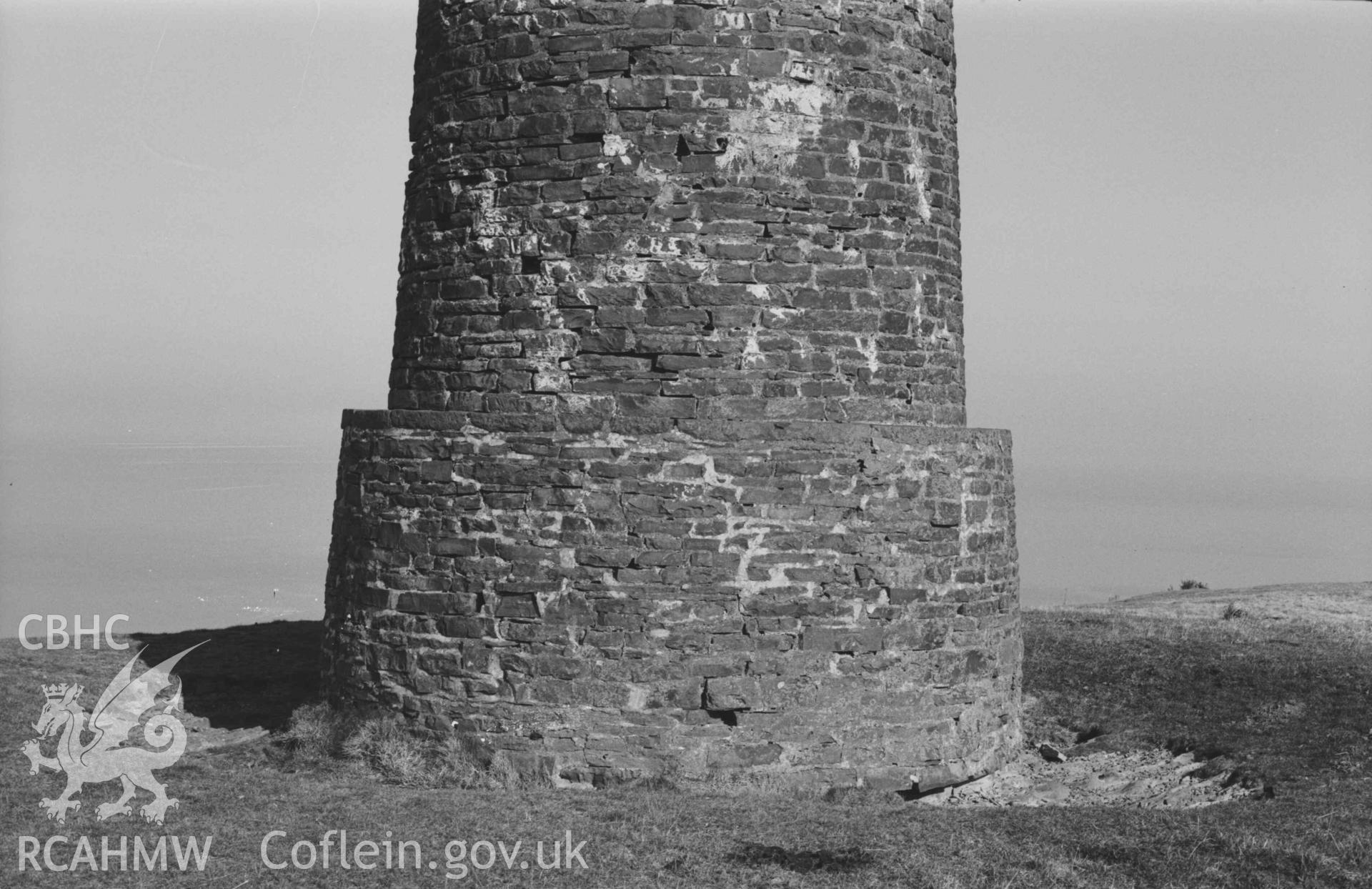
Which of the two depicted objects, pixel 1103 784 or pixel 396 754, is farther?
pixel 1103 784

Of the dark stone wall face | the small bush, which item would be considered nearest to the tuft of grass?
the small bush

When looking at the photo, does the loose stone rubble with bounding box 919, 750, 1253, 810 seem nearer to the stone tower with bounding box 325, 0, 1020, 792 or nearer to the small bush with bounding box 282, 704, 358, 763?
the stone tower with bounding box 325, 0, 1020, 792

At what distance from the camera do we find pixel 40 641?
585 inches

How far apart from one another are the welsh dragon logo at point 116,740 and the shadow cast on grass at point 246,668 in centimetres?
31

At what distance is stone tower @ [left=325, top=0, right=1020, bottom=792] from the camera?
29.8 feet

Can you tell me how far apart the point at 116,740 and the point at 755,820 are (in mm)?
4798

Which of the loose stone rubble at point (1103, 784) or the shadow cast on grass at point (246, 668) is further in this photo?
the shadow cast on grass at point (246, 668)

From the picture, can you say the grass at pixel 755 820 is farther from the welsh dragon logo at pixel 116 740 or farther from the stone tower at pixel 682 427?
the stone tower at pixel 682 427

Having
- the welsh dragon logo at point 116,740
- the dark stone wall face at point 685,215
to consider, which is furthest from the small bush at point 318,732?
the dark stone wall face at point 685,215

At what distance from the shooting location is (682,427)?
9133mm

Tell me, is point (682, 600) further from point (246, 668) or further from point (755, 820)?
point (246, 668)

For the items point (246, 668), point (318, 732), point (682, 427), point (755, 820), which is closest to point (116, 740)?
point (318, 732)

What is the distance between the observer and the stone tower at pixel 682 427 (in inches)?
358

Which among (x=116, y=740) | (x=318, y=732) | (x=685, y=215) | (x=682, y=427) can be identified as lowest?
(x=116, y=740)
